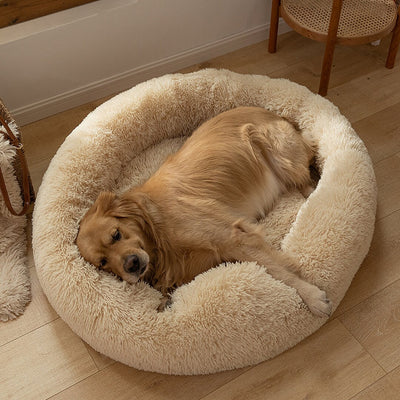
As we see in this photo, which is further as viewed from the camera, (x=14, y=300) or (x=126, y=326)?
(x=14, y=300)

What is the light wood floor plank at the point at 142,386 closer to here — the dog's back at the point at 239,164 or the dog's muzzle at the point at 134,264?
the dog's muzzle at the point at 134,264

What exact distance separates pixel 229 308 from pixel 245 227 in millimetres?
392

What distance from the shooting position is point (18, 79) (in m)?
2.85

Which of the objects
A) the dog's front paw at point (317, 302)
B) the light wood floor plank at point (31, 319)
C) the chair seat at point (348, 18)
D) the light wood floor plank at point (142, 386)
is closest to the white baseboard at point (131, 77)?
the chair seat at point (348, 18)

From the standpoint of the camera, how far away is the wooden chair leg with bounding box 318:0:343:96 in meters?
2.63

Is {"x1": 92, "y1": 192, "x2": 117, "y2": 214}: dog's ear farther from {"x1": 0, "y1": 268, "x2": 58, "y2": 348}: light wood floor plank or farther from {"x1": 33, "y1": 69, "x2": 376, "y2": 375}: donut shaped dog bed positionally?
{"x1": 0, "y1": 268, "x2": 58, "y2": 348}: light wood floor plank

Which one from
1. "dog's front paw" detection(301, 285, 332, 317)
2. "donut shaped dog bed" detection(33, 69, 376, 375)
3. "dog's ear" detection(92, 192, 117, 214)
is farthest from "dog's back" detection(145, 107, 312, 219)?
"dog's front paw" detection(301, 285, 332, 317)

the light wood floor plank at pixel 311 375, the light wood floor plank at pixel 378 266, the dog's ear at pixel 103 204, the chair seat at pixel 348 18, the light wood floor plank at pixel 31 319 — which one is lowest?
the light wood floor plank at pixel 31 319

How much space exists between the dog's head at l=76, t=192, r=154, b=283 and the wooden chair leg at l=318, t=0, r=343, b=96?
4.93 feet

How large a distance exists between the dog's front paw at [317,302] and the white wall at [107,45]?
1.87 meters

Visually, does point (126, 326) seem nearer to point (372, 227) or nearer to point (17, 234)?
point (17, 234)

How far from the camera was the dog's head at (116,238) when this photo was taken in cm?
188

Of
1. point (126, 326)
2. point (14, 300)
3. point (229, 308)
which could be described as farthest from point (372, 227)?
point (14, 300)

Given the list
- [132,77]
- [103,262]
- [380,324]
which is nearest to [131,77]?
[132,77]
